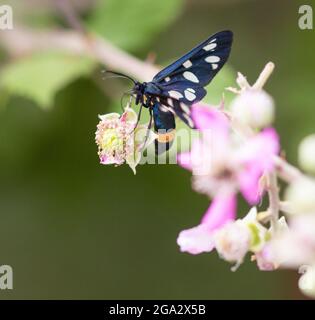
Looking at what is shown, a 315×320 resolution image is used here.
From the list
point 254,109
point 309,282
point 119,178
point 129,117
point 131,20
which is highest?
point 131,20

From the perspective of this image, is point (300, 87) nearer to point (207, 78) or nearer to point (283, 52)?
point (283, 52)

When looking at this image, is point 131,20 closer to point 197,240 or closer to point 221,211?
point 197,240

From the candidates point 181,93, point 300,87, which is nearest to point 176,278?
point 300,87

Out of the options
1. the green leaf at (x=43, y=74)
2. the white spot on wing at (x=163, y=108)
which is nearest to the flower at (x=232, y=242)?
the white spot on wing at (x=163, y=108)

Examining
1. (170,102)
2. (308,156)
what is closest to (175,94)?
(170,102)

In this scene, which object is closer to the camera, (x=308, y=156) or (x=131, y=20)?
(x=308, y=156)

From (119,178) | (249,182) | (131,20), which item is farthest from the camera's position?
(119,178)
